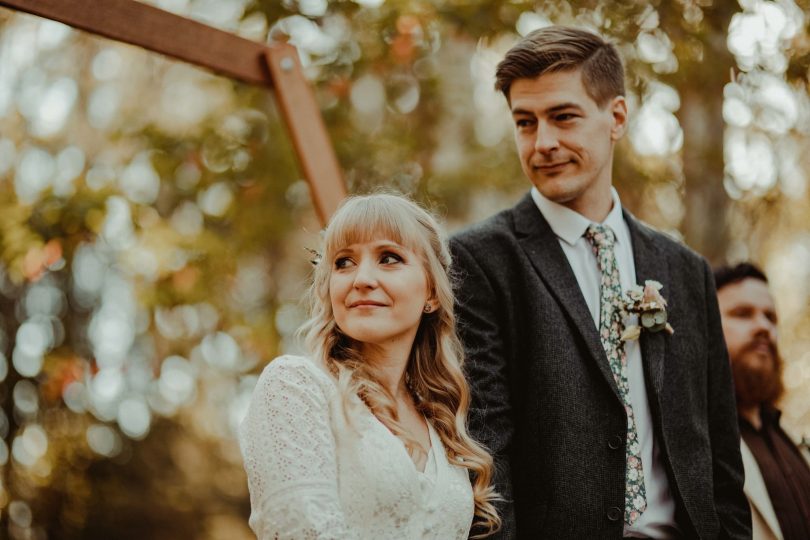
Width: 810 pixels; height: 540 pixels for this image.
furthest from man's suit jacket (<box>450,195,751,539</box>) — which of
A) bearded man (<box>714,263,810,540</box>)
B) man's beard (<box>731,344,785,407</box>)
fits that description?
man's beard (<box>731,344,785,407</box>)

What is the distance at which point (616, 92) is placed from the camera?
10.6 ft

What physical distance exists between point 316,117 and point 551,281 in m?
1.41

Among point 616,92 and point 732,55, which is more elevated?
point 732,55

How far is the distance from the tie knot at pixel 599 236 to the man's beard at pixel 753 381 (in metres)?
1.51

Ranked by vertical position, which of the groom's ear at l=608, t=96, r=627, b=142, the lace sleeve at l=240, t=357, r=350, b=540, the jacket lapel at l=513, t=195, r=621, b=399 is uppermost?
the groom's ear at l=608, t=96, r=627, b=142

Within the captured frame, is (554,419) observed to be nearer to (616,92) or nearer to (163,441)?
(616,92)

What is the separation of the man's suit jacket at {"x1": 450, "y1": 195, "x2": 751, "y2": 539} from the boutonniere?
64 millimetres

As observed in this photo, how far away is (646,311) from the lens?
9.75 feet

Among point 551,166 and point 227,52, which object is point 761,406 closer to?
point 551,166

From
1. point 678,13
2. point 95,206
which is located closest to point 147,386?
point 95,206

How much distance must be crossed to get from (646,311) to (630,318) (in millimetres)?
55

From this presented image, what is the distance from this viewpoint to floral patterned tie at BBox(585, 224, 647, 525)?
2.89 meters

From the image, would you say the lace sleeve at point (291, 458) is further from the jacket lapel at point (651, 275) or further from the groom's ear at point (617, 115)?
the groom's ear at point (617, 115)

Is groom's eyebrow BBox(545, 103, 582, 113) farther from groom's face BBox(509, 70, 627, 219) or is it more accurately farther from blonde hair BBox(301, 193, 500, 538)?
blonde hair BBox(301, 193, 500, 538)
